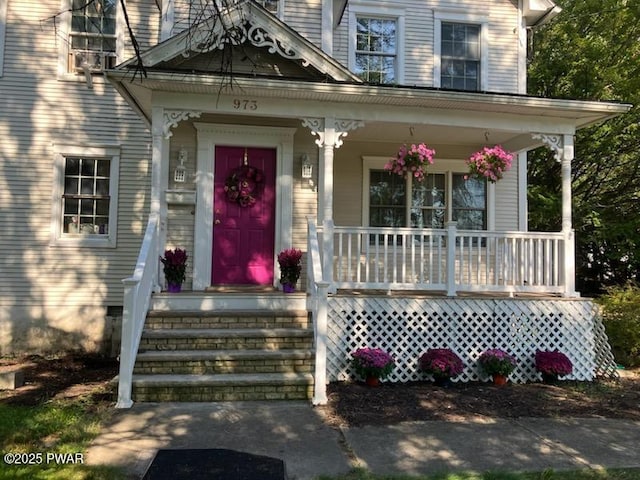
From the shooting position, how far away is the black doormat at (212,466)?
3.53 metres

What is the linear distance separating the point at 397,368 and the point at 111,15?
789cm

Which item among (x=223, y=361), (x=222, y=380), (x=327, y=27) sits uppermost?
(x=327, y=27)

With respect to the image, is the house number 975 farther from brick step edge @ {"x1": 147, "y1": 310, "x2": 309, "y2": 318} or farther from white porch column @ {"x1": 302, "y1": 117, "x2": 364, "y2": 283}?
brick step edge @ {"x1": 147, "y1": 310, "x2": 309, "y2": 318}

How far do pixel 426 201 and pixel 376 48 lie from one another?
3102mm

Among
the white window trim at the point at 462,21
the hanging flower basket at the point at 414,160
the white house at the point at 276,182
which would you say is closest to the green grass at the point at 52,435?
the white house at the point at 276,182

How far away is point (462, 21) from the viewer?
962 centimetres

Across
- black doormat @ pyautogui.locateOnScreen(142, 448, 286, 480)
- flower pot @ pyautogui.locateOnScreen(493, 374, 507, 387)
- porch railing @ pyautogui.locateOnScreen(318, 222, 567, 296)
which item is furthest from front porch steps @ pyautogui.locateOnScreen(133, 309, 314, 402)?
flower pot @ pyautogui.locateOnScreen(493, 374, 507, 387)

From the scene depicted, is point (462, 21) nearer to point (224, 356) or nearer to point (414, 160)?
point (414, 160)

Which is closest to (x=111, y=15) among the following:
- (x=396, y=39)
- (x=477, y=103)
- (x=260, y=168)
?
(x=260, y=168)

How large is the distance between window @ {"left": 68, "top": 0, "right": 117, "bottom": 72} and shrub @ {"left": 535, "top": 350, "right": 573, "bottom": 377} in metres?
8.52

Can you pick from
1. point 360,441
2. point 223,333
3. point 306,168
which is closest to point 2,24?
point 306,168

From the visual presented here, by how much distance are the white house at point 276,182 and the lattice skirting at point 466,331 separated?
0.03 m

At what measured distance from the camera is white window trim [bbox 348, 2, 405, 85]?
364 inches

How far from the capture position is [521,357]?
6.92 metres
